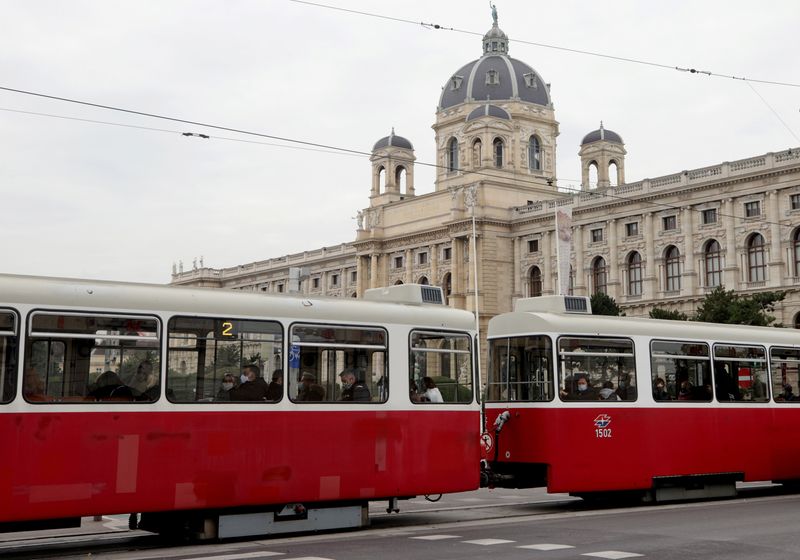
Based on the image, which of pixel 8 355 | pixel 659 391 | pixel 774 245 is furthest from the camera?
pixel 774 245

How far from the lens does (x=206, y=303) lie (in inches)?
417

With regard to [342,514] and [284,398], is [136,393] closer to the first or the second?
[284,398]

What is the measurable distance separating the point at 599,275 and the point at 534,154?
63.0 feet

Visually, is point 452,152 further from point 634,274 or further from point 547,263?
point 634,274

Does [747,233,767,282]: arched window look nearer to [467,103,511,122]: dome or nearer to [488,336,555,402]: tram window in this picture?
[467,103,511,122]: dome

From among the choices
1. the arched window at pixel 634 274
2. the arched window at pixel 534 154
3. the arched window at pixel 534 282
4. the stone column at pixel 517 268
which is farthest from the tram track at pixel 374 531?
the arched window at pixel 534 154

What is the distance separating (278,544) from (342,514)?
1.32m

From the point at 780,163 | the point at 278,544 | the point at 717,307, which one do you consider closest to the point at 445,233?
the point at 780,163

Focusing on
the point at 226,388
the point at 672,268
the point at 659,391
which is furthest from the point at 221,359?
the point at 672,268

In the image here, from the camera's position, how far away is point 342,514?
11750mm

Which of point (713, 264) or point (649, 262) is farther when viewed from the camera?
point (649, 262)

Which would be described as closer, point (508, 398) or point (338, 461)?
point (338, 461)

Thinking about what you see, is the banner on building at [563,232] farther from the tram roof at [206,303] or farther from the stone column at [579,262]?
the stone column at [579,262]

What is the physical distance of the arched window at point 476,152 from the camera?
7356 centimetres
